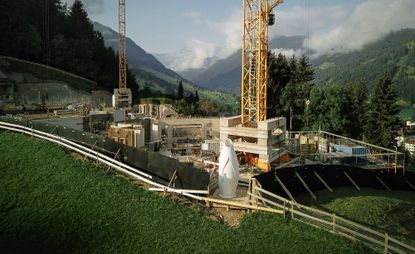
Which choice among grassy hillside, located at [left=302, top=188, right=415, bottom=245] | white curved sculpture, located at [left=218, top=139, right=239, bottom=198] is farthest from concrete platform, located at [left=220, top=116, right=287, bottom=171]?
white curved sculpture, located at [left=218, top=139, right=239, bottom=198]

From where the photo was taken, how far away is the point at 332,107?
39.4 metres

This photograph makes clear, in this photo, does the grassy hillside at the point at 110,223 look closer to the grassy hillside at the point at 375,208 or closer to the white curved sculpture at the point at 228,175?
the white curved sculpture at the point at 228,175

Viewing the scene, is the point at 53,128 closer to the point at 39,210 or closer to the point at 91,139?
the point at 91,139

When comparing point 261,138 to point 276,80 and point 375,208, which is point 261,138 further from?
point 276,80

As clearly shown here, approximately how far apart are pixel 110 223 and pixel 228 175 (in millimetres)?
4527

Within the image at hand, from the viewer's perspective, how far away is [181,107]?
173ft

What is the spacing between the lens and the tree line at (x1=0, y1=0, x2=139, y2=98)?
52.9 metres

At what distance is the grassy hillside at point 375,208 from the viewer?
1423cm

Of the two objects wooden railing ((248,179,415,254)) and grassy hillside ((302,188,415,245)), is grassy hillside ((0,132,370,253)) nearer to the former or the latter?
wooden railing ((248,179,415,254))

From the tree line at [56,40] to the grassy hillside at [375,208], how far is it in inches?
2032

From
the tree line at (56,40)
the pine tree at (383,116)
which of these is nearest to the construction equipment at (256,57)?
the pine tree at (383,116)

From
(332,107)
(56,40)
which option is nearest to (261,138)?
(332,107)

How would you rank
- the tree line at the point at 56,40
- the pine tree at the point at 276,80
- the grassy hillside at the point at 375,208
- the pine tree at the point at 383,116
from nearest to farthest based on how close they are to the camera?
the grassy hillside at the point at 375,208 → the pine tree at the point at 276,80 → the pine tree at the point at 383,116 → the tree line at the point at 56,40

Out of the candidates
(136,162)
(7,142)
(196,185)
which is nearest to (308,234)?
(196,185)
